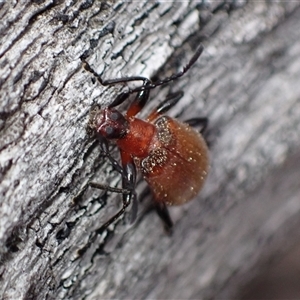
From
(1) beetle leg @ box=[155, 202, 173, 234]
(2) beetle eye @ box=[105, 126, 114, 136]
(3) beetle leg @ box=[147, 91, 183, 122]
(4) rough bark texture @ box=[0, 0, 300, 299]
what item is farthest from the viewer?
(1) beetle leg @ box=[155, 202, 173, 234]

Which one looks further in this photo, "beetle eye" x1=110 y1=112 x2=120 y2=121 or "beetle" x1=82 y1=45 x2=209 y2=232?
"beetle" x1=82 y1=45 x2=209 y2=232

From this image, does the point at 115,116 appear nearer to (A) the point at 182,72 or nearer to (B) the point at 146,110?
(B) the point at 146,110

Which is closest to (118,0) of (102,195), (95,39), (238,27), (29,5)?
(95,39)

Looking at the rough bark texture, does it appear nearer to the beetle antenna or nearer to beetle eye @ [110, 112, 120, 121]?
the beetle antenna

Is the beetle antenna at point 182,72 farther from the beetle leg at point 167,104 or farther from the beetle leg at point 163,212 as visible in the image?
the beetle leg at point 163,212

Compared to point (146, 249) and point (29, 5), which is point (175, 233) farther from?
point (29, 5)

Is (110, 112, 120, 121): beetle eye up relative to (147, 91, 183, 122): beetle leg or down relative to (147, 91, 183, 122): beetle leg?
up

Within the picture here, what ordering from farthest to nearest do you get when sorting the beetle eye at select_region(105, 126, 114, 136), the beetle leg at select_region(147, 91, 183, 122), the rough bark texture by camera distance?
the beetle leg at select_region(147, 91, 183, 122)
the beetle eye at select_region(105, 126, 114, 136)
the rough bark texture

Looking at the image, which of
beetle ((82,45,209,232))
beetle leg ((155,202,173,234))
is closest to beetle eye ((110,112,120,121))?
beetle ((82,45,209,232))

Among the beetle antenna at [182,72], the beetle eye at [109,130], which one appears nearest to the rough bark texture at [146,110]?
the beetle antenna at [182,72]
